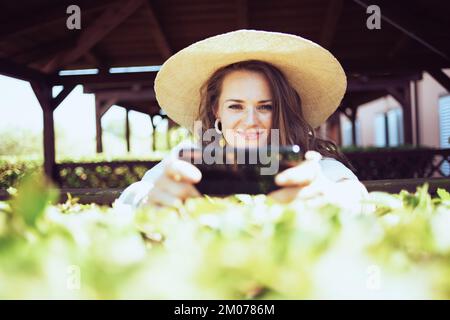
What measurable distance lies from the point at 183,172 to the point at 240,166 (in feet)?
0.39

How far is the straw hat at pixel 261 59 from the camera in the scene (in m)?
1.87

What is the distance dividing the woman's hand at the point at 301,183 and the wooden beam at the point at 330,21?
5.42m

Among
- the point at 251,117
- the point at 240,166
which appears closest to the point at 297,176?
the point at 240,166


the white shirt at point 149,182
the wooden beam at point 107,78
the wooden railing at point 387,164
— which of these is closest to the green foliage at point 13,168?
the wooden railing at point 387,164

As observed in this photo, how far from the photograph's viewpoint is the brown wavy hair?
1.97 m

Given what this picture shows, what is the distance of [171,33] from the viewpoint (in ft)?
22.5

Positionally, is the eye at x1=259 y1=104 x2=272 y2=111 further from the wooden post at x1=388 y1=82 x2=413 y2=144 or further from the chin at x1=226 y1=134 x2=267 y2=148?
the wooden post at x1=388 y1=82 x2=413 y2=144

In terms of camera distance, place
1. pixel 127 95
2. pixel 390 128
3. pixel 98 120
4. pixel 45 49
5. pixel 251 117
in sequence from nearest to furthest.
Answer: pixel 251 117 → pixel 45 49 → pixel 127 95 → pixel 98 120 → pixel 390 128

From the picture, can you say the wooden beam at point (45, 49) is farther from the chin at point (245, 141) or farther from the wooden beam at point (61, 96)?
the chin at point (245, 141)

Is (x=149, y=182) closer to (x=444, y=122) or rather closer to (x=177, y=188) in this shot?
(x=177, y=188)

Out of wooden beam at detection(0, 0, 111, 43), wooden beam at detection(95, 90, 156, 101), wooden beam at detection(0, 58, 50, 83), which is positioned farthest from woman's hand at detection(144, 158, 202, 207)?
wooden beam at detection(95, 90, 156, 101)

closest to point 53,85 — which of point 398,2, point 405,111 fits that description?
point 398,2

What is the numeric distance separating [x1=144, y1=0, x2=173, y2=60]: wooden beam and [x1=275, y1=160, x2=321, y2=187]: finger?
18.2 feet
